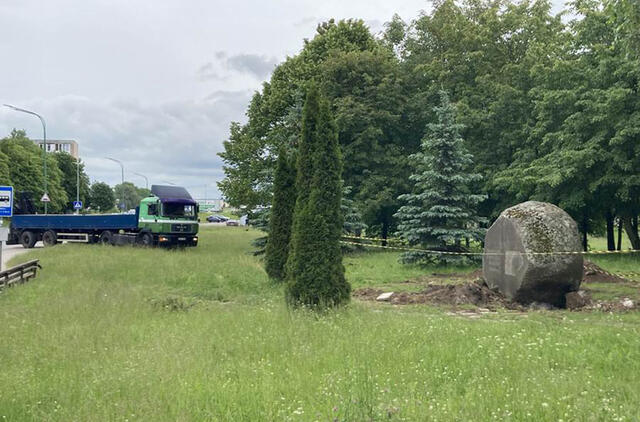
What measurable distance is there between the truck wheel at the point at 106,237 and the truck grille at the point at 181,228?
4.47 metres

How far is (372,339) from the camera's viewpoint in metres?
6.67

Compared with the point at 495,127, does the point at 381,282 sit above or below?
below

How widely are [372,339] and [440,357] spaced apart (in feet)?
3.47

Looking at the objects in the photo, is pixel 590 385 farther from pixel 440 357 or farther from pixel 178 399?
pixel 178 399

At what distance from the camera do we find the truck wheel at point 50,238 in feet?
98.1

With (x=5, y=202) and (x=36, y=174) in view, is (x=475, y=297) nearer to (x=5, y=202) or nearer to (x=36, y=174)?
(x=5, y=202)

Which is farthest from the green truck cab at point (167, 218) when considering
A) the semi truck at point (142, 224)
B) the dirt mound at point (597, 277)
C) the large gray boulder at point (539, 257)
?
the dirt mound at point (597, 277)

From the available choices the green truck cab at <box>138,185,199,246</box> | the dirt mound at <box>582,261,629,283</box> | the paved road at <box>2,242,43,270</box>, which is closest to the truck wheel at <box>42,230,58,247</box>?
the paved road at <box>2,242,43,270</box>

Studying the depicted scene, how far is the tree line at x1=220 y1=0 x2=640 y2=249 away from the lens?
1847 cm

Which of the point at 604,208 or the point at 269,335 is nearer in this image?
the point at 269,335

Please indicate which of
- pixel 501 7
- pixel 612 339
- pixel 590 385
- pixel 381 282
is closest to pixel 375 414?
pixel 590 385

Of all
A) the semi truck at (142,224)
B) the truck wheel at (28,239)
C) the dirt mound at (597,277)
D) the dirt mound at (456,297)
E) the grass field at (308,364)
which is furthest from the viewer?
the truck wheel at (28,239)

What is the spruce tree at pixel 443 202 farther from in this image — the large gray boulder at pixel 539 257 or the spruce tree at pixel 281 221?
the large gray boulder at pixel 539 257

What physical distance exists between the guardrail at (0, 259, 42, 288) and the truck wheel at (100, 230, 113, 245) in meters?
12.2
